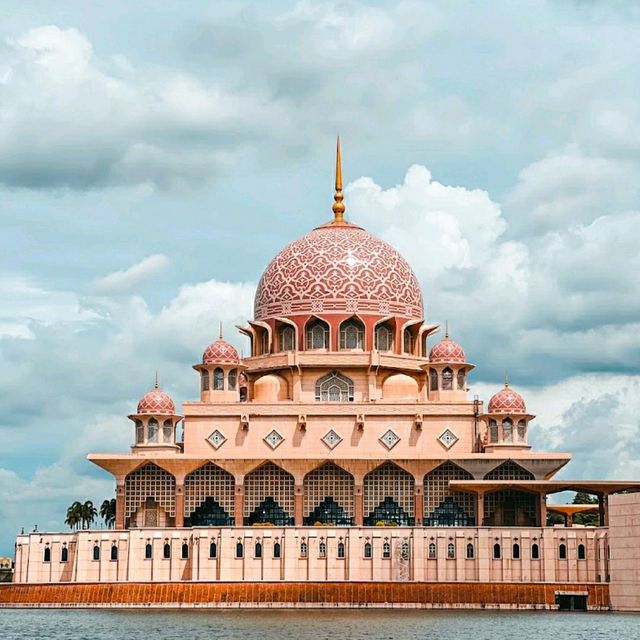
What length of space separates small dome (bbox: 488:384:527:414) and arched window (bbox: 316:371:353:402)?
302 inches

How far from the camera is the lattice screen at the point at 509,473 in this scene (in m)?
79.1

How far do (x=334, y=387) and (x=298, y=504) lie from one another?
25.4 ft

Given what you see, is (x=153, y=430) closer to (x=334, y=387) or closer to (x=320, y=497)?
(x=320, y=497)

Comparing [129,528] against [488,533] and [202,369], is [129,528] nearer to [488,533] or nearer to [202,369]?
[202,369]

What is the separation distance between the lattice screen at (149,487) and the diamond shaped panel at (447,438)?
43.6 feet

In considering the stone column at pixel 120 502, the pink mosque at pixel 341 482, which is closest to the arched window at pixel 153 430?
the pink mosque at pixel 341 482

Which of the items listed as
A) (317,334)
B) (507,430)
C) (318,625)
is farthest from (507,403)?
(318,625)

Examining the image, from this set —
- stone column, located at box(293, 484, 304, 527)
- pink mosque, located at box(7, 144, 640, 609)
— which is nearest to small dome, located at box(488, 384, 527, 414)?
pink mosque, located at box(7, 144, 640, 609)

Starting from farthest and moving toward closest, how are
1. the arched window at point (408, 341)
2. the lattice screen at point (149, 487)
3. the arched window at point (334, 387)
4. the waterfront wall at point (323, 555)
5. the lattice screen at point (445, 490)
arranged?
1. the arched window at point (408, 341)
2. the arched window at point (334, 387)
3. the lattice screen at point (149, 487)
4. the lattice screen at point (445, 490)
5. the waterfront wall at point (323, 555)

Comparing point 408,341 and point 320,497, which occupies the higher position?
point 408,341

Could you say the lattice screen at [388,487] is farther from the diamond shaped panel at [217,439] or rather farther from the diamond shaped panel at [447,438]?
the diamond shaped panel at [217,439]

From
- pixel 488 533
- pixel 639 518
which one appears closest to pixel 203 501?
pixel 488 533

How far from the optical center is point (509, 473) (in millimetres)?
79250

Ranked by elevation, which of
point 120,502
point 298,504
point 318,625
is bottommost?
point 318,625
